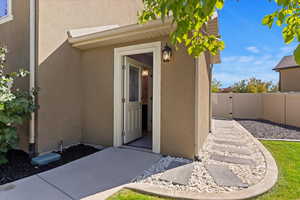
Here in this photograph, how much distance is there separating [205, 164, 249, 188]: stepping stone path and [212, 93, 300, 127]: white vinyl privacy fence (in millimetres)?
8546

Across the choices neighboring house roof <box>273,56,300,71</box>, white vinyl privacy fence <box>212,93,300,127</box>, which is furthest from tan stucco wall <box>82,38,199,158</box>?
neighboring house roof <box>273,56,300,71</box>

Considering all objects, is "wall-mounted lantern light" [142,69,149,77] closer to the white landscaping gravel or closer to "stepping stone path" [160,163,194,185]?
the white landscaping gravel

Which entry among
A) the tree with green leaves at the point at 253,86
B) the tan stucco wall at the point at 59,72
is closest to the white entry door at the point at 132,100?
the tan stucco wall at the point at 59,72

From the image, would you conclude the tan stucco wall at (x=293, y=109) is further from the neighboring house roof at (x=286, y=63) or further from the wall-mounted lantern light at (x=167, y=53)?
the wall-mounted lantern light at (x=167, y=53)

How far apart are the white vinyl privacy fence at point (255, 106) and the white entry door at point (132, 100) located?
28.1 ft

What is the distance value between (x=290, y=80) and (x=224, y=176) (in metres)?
15.1

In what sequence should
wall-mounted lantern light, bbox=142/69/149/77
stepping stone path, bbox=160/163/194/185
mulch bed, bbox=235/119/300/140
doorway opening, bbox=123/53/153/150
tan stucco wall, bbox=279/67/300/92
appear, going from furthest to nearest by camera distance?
tan stucco wall, bbox=279/67/300/92 < mulch bed, bbox=235/119/300/140 < wall-mounted lantern light, bbox=142/69/149/77 < doorway opening, bbox=123/53/153/150 < stepping stone path, bbox=160/163/194/185

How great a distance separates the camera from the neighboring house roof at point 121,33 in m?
3.71

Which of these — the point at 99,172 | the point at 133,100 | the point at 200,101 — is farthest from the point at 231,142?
the point at 99,172

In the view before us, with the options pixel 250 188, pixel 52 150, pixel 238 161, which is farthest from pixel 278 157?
pixel 52 150

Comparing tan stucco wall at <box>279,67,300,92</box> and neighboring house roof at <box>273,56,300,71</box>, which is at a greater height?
neighboring house roof at <box>273,56,300,71</box>

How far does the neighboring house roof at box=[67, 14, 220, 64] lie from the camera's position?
3.71 meters

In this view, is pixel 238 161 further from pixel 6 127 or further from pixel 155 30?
pixel 6 127

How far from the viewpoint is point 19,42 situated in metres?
4.37
